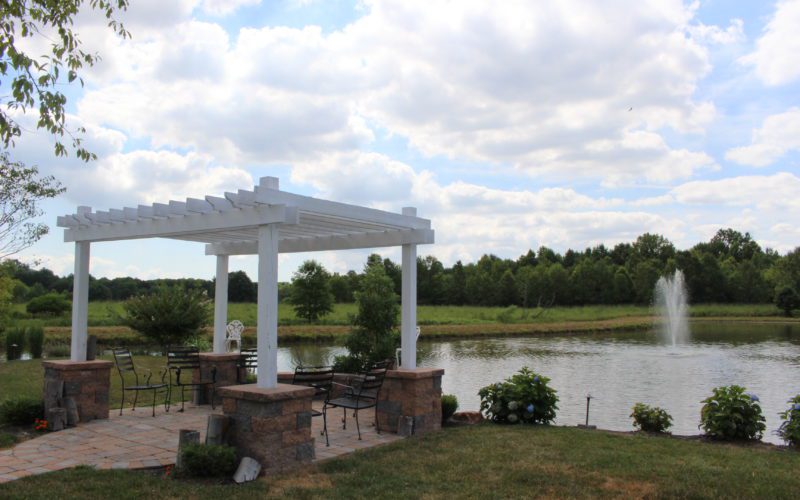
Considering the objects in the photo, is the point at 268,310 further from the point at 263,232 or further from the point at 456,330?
the point at 456,330

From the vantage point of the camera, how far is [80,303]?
7.41m

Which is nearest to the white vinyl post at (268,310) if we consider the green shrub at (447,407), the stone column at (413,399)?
the stone column at (413,399)

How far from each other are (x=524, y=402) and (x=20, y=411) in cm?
558

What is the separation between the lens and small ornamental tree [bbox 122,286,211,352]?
15.7m

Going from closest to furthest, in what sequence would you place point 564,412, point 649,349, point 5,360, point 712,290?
point 564,412 < point 5,360 < point 649,349 < point 712,290

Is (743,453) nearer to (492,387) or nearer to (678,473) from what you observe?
(678,473)

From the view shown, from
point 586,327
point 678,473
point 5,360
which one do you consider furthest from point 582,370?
A: point 586,327

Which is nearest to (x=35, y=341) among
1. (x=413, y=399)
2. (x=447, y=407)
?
(x=447, y=407)

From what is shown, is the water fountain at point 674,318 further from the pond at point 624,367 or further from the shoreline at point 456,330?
the shoreline at point 456,330

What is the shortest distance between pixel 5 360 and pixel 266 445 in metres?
11.8

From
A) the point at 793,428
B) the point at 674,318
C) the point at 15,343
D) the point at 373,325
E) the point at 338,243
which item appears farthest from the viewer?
the point at 674,318

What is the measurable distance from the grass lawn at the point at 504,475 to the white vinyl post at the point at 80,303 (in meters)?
2.72

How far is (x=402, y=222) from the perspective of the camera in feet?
22.7

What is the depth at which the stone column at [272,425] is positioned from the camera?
16.5ft
